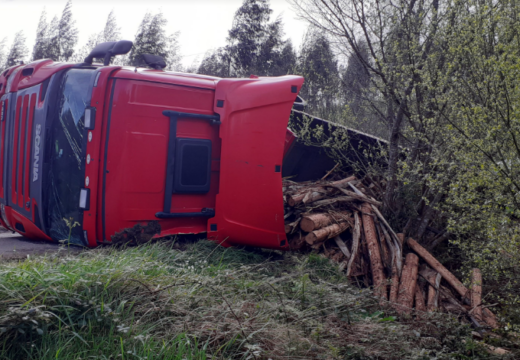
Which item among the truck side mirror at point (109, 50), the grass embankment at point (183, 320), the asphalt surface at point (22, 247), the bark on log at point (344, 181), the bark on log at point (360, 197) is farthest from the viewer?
the bark on log at point (344, 181)

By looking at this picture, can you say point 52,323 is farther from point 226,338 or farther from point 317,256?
point 317,256

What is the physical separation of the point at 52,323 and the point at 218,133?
2725 millimetres

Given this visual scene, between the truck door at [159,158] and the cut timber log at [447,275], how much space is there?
9.27ft

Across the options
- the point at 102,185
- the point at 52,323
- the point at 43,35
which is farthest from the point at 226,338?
the point at 43,35

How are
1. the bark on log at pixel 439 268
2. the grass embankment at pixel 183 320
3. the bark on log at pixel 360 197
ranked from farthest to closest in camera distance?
the bark on log at pixel 360 197 < the bark on log at pixel 439 268 < the grass embankment at pixel 183 320

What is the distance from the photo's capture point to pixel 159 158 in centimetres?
431

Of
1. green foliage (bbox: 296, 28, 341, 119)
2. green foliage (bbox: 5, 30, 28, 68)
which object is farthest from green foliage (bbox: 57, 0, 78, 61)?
green foliage (bbox: 296, 28, 341, 119)

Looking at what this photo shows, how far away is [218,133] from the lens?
4637mm

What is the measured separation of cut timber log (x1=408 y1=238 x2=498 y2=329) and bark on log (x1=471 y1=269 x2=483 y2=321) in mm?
79

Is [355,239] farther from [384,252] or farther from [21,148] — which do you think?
[21,148]

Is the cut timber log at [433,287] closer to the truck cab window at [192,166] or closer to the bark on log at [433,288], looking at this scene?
the bark on log at [433,288]

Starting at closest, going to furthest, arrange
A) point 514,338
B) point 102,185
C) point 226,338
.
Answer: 1. point 226,338
2. point 514,338
3. point 102,185

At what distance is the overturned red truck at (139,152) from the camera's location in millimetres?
4133

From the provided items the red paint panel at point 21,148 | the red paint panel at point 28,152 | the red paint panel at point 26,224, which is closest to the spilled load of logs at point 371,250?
the red paint panel at point 26,224
